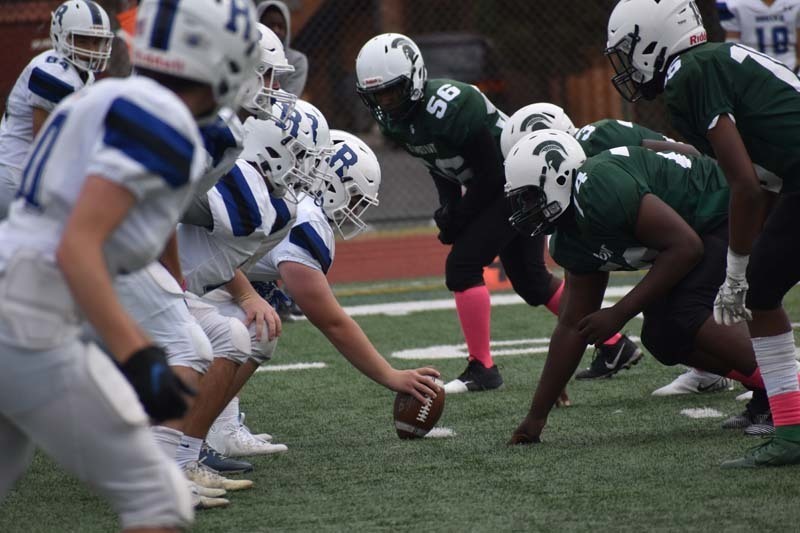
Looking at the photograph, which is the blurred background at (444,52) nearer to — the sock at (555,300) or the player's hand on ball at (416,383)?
the sock at (555,300)

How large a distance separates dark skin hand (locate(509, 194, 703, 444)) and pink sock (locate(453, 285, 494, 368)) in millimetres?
1337

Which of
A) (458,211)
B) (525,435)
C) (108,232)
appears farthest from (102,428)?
(458,211)

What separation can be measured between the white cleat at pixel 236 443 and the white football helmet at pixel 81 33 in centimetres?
261

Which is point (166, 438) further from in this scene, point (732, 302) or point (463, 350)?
point (463, 350)

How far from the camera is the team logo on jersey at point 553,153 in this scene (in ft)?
14.5

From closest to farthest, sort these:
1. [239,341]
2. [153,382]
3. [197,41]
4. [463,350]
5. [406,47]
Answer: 1. [153,382]
2. [197,41]
3. [239,341]
4. [406,47]
5. [463,350]

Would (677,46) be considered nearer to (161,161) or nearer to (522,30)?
(161,161)

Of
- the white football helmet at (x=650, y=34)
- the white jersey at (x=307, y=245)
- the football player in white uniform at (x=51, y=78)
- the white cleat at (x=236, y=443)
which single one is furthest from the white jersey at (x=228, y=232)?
the football player in white uniform at (x=51, y=78)

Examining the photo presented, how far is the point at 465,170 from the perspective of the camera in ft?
19.8

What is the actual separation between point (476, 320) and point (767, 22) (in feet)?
12.1

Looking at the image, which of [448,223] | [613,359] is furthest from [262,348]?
[613,359]

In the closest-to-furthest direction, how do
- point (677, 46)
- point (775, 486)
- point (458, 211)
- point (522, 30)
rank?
point (775, 486) < point (677, 46) < point (458, 211) < point (522, 30)

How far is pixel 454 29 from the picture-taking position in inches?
539

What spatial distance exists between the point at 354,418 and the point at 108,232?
3002mm
